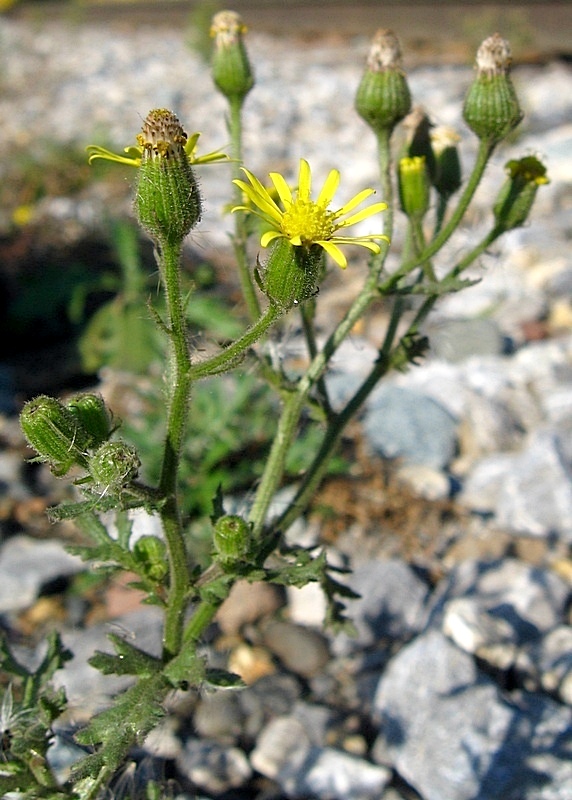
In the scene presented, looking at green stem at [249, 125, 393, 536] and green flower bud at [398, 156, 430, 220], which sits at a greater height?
green flower bud at [398, 156, 430, 220]

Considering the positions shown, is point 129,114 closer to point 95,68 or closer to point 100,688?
point 95,68

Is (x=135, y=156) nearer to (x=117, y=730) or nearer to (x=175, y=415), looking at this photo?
(x=175, y=415)

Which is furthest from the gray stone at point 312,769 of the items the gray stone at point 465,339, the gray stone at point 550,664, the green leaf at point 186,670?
the gray stone at point 465,339

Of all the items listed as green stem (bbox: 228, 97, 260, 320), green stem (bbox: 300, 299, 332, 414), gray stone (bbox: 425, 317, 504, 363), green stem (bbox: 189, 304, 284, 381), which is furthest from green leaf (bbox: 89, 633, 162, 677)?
gray stone (bbox: 425, 317, 504, 363)

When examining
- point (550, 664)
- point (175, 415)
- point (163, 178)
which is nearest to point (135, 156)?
point (163, 178)

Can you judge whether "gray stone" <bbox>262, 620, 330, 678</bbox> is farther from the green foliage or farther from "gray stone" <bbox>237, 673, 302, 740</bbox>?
the green foliage

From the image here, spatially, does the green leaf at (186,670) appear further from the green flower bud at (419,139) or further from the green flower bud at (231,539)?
the green flower bud at (419,139)

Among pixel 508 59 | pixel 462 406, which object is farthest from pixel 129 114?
pixel 508 59
